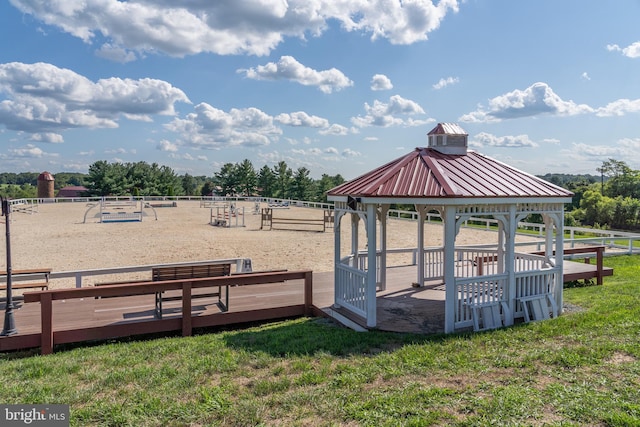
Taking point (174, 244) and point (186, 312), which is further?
point (174, 244)

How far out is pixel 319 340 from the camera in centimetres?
609

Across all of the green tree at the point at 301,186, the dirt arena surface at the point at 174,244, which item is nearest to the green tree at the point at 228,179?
the green tree at the point at 301,186

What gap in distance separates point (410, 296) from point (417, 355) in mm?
3356

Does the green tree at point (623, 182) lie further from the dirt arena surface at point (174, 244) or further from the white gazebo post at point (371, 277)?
the white gazebo post at point (371, 277)

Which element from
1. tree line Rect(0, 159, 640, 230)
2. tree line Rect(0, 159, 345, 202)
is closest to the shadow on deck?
tree line Rect(0, 159, 640, 230)

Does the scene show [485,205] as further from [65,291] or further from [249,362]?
[65,291]

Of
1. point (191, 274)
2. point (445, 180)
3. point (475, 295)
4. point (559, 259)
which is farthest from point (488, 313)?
Answer: point (191, 274)

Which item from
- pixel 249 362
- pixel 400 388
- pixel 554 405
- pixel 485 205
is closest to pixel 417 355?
pixel 400 388

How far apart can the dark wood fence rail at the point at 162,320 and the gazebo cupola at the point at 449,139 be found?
3593 millimetres

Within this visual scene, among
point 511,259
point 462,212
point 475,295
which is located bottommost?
point 475,295

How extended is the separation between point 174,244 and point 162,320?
1241 cm

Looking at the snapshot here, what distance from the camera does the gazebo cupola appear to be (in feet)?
27.2

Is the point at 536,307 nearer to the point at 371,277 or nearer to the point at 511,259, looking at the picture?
the point at 511,259

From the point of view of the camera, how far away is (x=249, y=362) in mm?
5258
